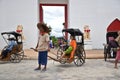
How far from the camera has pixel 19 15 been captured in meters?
18.0

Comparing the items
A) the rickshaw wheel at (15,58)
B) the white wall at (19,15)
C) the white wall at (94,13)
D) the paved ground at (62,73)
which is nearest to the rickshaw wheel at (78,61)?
the paved ground at (62,73)

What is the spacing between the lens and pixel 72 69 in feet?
32.7

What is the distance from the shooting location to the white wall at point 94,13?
18.1 meters

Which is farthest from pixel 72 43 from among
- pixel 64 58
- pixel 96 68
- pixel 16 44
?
pixel 16 44

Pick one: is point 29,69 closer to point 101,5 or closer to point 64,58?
point 64,58

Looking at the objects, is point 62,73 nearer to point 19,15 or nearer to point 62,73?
point 62,73

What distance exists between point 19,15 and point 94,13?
431cm

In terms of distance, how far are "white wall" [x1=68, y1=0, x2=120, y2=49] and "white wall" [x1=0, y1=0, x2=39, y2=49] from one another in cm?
214

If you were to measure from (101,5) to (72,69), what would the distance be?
29.4 feet

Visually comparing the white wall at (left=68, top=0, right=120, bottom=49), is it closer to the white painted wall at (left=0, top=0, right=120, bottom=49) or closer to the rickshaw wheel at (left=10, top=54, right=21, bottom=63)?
the white painted wall at (left=0, top=0, right=120, bottom=49)

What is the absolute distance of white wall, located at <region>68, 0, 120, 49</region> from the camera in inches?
713

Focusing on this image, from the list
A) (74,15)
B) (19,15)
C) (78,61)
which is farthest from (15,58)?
(74,15)

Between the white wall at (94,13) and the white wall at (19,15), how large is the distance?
7.02 ft

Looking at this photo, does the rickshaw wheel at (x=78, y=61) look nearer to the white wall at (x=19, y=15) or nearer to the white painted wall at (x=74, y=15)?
the white painted wall at (x=74, y=15)
